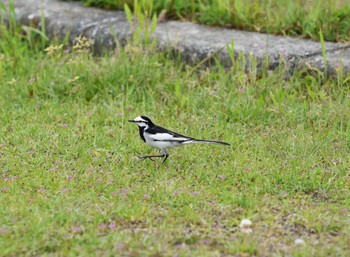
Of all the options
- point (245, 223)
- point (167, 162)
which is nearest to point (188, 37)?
point (167, 162)

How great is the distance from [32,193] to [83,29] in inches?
137

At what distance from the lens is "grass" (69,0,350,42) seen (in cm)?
719

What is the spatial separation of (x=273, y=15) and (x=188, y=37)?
0.89 meters

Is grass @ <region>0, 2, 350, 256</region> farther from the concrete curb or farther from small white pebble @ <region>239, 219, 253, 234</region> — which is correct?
the concrete curb

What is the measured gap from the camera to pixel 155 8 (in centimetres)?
801

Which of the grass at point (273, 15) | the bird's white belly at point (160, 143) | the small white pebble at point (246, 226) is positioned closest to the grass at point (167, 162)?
the small white pebble at point (246, 226)

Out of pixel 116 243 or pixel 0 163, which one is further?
pixel 0 163

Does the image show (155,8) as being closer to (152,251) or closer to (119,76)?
(119,76)

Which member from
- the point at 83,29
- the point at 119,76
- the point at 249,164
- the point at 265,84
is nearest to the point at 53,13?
the point at 83,29

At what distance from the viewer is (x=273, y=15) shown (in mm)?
7508

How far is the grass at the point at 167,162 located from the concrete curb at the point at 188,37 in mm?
178

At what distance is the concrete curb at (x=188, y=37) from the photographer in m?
6.86

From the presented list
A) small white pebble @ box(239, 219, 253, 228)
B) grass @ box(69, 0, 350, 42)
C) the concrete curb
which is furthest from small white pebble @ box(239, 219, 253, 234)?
grass @ box(69, 0, 350, 42)

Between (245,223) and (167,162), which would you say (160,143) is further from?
(245,223)
